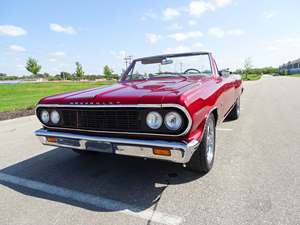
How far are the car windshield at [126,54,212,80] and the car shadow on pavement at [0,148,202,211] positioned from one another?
1.71m

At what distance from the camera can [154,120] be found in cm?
238

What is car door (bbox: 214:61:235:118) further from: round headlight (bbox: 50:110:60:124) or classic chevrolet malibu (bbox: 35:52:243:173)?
round headlight (bbox: 50:110:60:124)

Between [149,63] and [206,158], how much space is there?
8.07 feet

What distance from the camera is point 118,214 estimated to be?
2.27 metres

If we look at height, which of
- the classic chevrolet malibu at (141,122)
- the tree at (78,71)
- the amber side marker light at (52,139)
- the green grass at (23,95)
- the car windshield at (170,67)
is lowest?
the green grass at (23,95)

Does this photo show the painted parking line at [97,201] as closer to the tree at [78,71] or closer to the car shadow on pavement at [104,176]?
the car shadow on pavement at [104,176]

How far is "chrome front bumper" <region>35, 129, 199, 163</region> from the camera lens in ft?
7.39

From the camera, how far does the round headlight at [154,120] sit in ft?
7.70

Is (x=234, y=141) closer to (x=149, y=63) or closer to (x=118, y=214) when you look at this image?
(x=149, y=63)

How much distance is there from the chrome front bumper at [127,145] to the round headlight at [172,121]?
16 cm

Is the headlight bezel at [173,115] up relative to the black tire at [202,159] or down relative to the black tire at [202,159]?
up

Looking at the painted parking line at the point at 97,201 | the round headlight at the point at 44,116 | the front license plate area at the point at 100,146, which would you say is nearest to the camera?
the painted parking line at the point at 97,201

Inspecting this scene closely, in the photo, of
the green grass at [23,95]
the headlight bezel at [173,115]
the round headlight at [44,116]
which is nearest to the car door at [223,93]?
the headlight bezel at [173,115]

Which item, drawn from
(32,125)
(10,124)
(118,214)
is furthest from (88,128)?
(10,124)
